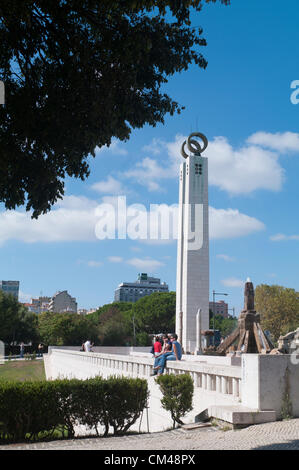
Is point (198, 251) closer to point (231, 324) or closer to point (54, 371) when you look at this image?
point (54, 371)

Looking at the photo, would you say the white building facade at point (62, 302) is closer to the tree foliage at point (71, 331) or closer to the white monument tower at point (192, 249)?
the tree foliage at point (71, 331)

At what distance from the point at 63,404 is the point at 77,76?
6.62 m

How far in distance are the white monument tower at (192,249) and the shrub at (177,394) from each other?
4300 centimetres

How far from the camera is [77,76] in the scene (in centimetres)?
916

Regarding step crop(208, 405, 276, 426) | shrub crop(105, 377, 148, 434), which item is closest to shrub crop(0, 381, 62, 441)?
shrub crop(105, 377, 148, 434)

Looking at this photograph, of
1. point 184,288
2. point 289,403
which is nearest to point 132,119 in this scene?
point 289,403

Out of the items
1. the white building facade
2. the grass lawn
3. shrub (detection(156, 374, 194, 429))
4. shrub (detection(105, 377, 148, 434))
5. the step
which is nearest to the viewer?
the step

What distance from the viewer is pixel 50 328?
70688mm

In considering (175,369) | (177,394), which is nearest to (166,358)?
(175,369)

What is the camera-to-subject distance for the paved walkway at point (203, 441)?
7.07m

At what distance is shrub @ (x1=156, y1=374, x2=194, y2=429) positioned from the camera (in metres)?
10.2

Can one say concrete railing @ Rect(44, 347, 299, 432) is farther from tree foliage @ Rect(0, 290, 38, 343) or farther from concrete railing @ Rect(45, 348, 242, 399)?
tree foliage @ Rect(0, 290, 38, 343)

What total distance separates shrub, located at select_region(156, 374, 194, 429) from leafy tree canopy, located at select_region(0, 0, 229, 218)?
518cm

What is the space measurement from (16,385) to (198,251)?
4615 cm
